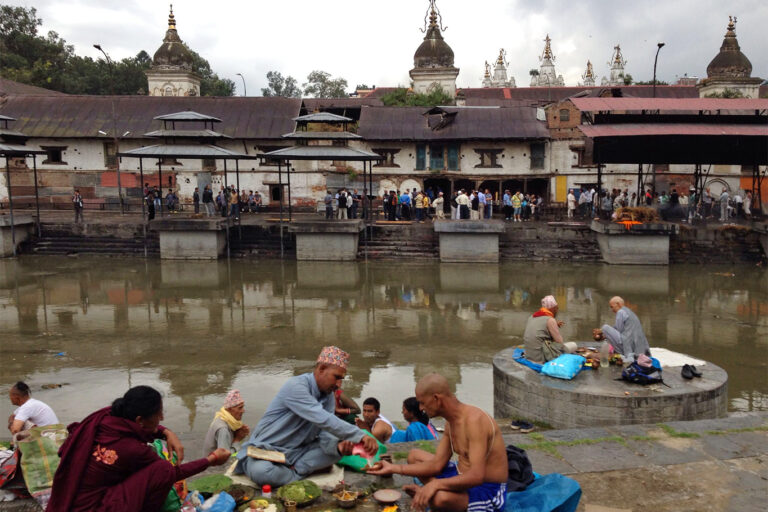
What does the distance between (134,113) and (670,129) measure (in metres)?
24.3

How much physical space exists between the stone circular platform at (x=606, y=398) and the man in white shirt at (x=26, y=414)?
5.12m

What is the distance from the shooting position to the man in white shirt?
587 cm

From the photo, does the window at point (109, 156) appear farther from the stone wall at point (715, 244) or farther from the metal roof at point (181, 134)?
the stone wall at point (715, 244)

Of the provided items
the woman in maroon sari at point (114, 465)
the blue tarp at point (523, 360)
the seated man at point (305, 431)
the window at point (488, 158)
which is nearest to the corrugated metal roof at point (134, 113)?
the window at point (488, 158)

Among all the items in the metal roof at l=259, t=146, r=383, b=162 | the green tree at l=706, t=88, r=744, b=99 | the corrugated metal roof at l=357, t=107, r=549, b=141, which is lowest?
the metal roof at l=259, t=146, r=383, b=162

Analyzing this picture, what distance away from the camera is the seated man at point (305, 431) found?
493 centimetres

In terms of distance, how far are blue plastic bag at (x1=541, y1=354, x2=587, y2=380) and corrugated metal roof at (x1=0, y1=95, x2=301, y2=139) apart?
23929 mm

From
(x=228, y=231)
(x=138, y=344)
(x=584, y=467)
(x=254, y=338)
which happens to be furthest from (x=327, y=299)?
(x=584, y=467)

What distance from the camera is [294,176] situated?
3011 cm

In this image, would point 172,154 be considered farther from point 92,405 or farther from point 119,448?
point 119,448

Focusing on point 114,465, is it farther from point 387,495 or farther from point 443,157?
point 443,157

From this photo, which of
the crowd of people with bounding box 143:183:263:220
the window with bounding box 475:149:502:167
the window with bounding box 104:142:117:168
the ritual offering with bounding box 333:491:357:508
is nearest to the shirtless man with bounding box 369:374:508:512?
the ritual offering with bounding box 333:491:357:508

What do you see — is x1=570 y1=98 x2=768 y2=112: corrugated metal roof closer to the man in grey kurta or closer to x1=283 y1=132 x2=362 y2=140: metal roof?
x1=283 y1=132 x2=362 y2=140: metal roof

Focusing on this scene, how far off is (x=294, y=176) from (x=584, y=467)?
2579cm
